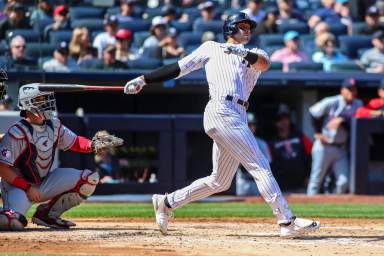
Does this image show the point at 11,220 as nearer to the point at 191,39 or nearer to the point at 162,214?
the point at 162,214

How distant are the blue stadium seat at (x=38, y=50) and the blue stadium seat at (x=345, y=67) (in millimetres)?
4203

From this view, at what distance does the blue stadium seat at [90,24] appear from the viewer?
51.0 ft

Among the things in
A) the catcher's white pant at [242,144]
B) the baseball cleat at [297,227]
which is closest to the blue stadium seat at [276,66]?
the catcher's white pant at [242,144]

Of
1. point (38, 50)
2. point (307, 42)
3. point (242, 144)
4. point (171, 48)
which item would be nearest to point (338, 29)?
point (307, 42)

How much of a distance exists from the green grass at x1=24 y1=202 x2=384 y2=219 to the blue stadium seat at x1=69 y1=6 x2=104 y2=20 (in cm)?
443

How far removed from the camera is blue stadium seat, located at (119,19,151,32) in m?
15.8

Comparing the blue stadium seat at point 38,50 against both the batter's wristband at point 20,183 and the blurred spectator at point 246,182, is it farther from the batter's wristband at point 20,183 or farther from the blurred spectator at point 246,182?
the batter's wristband at point 20,183

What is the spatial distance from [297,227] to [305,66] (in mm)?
7485

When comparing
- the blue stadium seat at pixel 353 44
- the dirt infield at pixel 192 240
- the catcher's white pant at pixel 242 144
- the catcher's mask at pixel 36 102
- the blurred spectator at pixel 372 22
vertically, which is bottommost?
the dirt infield at pixel 192 240

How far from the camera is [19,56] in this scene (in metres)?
14.0

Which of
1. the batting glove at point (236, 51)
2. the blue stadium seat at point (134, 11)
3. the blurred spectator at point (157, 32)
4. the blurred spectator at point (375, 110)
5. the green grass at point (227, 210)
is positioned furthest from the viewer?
the blue stadium seat at point (134, 11)

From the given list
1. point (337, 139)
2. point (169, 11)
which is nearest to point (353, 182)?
point (337, 139)

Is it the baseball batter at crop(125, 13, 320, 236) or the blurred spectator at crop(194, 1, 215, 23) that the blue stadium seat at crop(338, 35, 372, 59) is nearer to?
the blurred spectator at crop(194, 1, 215, 23)

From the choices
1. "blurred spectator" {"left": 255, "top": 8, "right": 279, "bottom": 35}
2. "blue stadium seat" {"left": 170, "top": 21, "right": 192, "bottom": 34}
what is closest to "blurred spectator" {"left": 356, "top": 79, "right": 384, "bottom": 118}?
"blurred spectator" {"left": 255, "top": 8, "right": 279, "bottom": 35}
